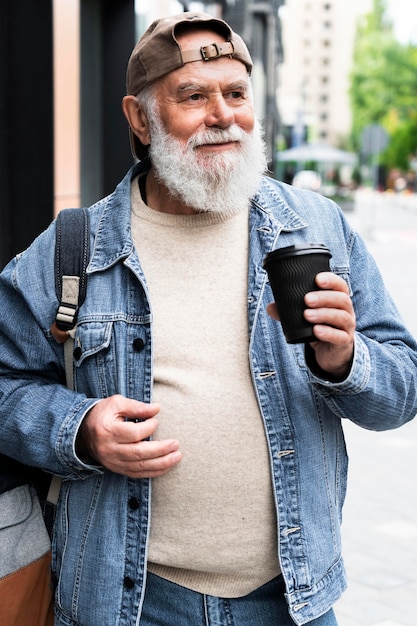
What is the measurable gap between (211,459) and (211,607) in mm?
312

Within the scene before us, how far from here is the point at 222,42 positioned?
220 cm

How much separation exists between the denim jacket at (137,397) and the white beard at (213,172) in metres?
0.08

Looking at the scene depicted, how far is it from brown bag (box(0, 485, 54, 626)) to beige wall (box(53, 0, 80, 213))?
429cm

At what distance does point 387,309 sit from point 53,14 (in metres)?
4.51

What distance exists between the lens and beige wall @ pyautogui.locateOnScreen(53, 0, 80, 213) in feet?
21.0

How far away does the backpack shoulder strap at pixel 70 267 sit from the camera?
2.15 metres

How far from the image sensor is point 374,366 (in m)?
2.00

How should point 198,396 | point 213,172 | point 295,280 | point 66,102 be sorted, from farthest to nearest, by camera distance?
point 66,102
point 213,172
point 198,396
point 295,280

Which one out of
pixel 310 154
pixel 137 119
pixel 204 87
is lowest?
pixel 310 154

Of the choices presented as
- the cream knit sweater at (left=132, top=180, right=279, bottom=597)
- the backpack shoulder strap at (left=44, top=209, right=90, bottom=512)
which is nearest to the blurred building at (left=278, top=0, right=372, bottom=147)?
the backpack shoulder strap at (left=44, top=209, right=90, bottom=512)

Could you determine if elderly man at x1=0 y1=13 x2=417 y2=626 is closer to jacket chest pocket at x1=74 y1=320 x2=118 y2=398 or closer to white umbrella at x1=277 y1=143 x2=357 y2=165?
jacket chest pocket at x1=74 y1=320 x2=118 y2=398

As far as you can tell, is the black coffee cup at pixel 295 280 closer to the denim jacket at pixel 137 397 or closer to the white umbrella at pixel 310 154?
the denim jacket at pixel 137 397

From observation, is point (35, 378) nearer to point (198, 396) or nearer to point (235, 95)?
point (198, 396)

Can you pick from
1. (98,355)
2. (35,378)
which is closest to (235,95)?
(98,355)
